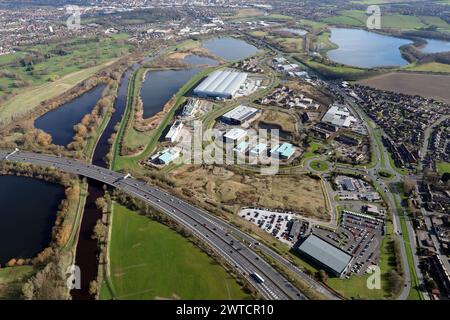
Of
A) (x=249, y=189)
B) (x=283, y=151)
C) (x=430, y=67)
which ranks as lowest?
(x=249, y=189)

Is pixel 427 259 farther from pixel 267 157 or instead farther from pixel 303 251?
pixel 267 157

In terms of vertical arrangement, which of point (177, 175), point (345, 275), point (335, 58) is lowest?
point (345, 275)

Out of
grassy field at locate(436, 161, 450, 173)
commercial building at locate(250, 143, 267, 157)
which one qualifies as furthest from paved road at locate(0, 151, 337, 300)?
grassy field at locate(436, 161, 450, 173)

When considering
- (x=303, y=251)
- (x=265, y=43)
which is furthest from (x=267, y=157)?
(x=265, y=43)

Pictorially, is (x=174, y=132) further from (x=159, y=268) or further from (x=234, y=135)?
(x=159, y=268)

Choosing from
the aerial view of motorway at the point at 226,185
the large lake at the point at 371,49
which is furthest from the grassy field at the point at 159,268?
the large lake at the point at 371,49

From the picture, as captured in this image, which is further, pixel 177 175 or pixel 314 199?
pixel 177 175

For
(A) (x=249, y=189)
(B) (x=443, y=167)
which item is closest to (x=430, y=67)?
(B) (x=443, y=167)
